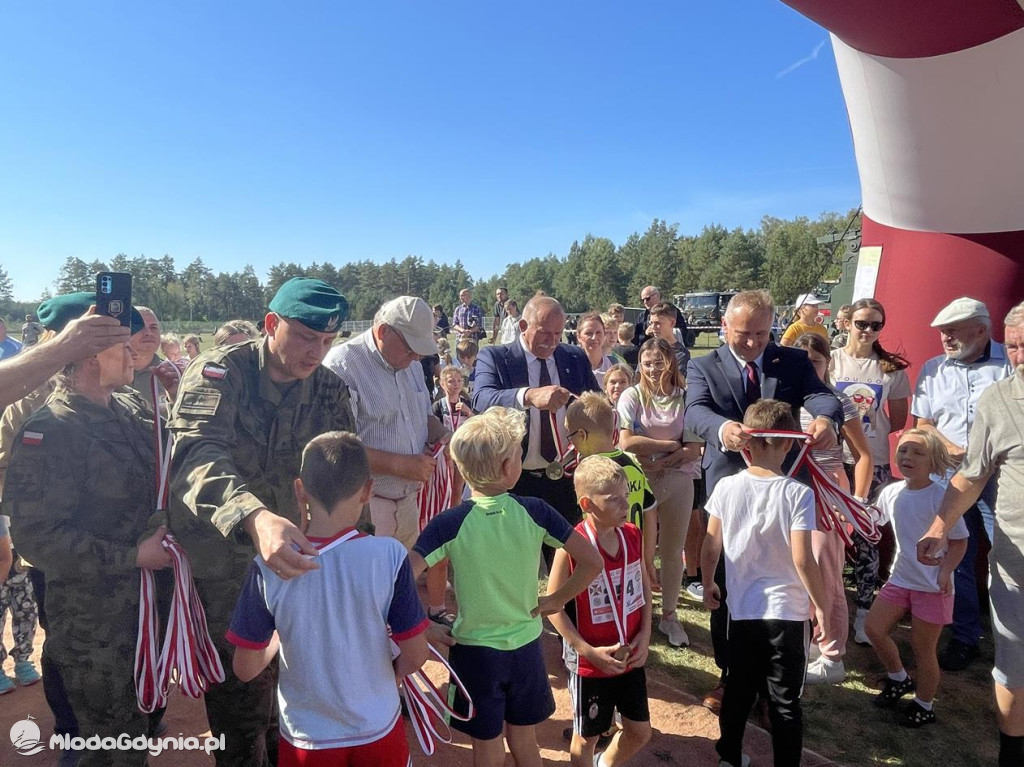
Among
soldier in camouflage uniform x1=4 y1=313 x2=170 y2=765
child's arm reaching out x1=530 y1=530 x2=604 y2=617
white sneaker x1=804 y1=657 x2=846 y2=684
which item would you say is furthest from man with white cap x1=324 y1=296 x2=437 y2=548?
white sneaker x1=804 y1=657 x2=846 y2=684

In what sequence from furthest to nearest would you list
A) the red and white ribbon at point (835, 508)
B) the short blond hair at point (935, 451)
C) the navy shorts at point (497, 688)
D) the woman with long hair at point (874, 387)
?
the woman with long hair at point (874, 387) → the short blond hair at point (935, 451) → the red and white ribbon at point (835, 508) → the navy shorts at point (497, 688)

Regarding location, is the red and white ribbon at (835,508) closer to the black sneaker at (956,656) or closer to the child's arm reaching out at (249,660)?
the black sneaker at (956,656)

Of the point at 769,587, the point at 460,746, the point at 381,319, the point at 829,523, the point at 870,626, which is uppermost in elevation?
the point at 381,319

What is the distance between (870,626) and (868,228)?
163 inches

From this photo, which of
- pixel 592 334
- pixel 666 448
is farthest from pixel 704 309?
pixel 666 448

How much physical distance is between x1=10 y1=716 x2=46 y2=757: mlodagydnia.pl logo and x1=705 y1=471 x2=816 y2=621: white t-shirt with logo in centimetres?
378

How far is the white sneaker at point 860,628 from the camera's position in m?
4.15

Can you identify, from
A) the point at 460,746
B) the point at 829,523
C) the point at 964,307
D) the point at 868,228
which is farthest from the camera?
the point at 868,228

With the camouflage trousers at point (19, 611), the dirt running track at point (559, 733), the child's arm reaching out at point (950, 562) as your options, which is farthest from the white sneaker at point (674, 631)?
the camouflage trousers at point (19, 611)

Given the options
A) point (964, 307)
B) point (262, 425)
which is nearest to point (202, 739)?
point (262, 425)

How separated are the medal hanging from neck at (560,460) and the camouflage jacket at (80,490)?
2.18m

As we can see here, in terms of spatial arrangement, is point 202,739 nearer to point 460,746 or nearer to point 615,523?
point 460,746

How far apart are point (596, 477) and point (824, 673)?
2.41 meters

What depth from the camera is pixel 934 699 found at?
3568 millimetres
